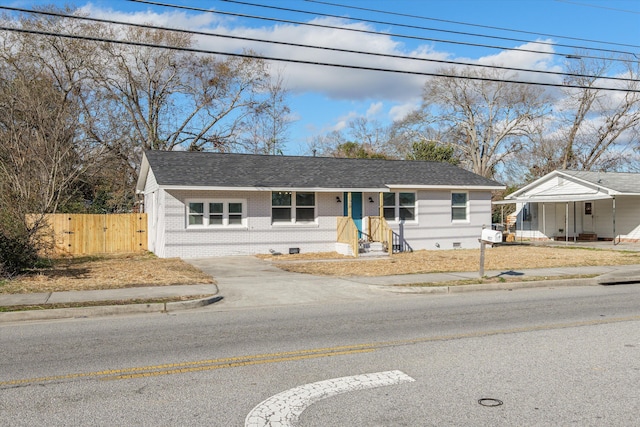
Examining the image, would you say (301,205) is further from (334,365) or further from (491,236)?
(334,365)

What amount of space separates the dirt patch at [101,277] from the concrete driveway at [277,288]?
874 mm

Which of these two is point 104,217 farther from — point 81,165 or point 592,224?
point 592,224

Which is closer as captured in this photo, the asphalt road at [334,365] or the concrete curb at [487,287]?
the asphalt road at [334,365]

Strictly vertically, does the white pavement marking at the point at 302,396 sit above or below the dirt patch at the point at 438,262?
below

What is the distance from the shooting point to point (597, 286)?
13.9m

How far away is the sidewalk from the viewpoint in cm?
1015

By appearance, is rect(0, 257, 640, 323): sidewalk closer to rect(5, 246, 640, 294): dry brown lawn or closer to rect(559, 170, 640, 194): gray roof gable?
rect(5, 246, 640, 294): dry brown lawn

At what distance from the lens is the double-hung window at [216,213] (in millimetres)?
20781

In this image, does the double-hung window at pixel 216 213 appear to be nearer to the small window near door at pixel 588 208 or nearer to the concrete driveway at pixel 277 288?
the concrete driveway at pixel 277 288

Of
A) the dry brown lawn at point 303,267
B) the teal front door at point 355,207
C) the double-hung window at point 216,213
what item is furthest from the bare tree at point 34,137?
the teal front door at point 355,207

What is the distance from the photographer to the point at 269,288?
12836 millimetres

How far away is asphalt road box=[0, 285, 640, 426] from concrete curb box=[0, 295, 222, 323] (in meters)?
0.40

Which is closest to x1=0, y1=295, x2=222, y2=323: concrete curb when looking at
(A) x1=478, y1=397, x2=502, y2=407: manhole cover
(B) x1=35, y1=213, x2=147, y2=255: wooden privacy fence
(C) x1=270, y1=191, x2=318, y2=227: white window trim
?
(A) x1=478, y1=397, x2=502, y2=407: manhole cover

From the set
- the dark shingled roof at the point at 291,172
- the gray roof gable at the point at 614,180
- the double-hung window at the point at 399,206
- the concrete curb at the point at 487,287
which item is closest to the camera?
the concrete curb at the point at 487,287
